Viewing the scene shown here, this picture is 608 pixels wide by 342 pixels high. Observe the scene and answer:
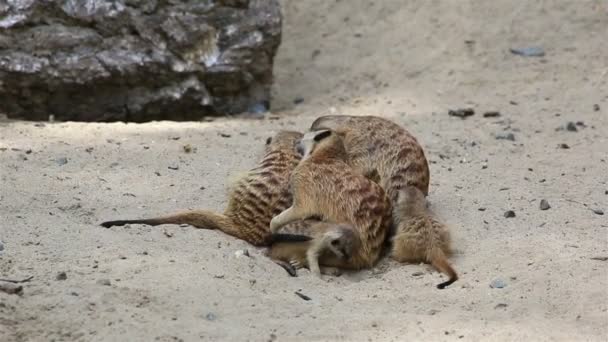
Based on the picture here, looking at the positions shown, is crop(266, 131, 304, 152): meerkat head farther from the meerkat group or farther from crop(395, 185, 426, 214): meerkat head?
crop(395, 185, 426, 214): meerkat head

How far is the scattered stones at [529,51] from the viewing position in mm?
6055

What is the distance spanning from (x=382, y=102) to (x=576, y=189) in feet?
5.26

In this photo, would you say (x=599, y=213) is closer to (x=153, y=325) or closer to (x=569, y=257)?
(x=569, y=257)

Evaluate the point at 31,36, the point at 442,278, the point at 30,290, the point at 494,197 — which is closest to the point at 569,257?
the point at 442,278

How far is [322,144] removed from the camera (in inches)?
157

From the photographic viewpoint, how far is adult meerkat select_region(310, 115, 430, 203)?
13.3 feet

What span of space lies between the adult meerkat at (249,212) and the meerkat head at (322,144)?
161 mm

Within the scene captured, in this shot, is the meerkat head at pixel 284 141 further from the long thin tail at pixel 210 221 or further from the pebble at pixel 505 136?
the pebble at pixel 505 136

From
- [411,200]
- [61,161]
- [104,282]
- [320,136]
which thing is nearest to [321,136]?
[320,136]

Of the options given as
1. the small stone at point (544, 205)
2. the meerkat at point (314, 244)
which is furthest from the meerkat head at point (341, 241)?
the small stone at point (544, 205)

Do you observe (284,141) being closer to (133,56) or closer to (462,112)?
(133,56)

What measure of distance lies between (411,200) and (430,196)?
439 millimetres

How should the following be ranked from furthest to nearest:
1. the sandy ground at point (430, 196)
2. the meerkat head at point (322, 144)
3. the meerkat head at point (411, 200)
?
the meerkat head at point (322, 144) < the meerkat head at point (411, 200) < the sandy ground at point (430, 196)

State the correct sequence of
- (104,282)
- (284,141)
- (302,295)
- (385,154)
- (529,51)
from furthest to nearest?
(529,51) → (284,141) → (385,154) → (302,295) → (104,282)
